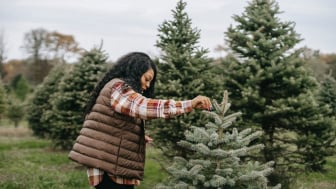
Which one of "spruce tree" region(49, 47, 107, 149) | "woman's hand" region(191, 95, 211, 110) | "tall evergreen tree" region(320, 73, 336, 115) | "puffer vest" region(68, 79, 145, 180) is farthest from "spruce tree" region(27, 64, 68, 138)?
"woman's hand" region(191, 95, 211, 110)

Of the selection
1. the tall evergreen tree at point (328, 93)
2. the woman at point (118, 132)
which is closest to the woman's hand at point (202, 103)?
the woman at point (118, 132)

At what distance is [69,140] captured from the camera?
51.2ft

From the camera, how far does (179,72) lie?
33.8 ft

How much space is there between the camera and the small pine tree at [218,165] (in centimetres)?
530

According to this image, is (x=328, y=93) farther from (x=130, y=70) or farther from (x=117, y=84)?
(x=117, y=84)

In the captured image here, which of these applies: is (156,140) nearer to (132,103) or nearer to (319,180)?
(319,180)

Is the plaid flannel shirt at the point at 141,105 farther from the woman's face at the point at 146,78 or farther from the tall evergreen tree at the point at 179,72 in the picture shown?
the tall evergreen tree at the point at 179,72

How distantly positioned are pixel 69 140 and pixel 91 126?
37.5ft

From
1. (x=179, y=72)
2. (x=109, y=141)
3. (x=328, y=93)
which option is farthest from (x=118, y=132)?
(x=328, y=93)

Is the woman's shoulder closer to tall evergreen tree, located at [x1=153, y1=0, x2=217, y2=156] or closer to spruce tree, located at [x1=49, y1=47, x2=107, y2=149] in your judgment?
tall evergreen tree, located at [x1=153, y1=0, x2=217, y2=156]

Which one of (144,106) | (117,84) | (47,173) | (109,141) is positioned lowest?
(47,173)

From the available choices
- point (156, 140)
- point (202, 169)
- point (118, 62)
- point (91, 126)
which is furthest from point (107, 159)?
point (156, 140)

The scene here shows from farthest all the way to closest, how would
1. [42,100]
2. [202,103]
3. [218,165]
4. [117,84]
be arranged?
1. [42,100]
2. [218,165]
3. [117,84]
4. [202,103]

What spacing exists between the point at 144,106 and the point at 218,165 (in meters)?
1.62
